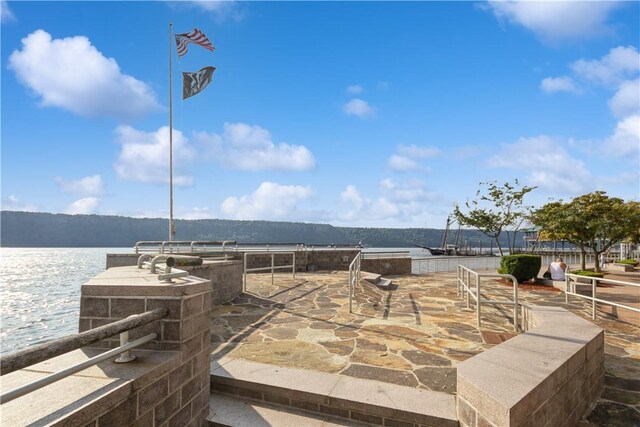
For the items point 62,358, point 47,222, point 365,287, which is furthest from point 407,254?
point 47,222

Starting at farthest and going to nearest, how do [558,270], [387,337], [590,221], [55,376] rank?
[590,221] < [558,270] < [387,337] < [55,376]

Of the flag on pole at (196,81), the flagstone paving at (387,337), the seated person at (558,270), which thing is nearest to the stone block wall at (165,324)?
the flagstone paving at (387,337)

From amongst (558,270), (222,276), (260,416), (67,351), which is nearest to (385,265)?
(558,270)

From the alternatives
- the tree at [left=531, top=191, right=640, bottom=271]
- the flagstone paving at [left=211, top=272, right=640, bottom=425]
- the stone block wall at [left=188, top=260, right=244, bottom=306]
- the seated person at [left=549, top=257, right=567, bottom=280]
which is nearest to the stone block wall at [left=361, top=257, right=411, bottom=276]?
the tree at [left=531, top=191, right=640, bottom=271]

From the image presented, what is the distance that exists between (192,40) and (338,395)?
2025 centimetres

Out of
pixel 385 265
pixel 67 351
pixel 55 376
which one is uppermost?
pixel 67 351

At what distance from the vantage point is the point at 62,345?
1967mm

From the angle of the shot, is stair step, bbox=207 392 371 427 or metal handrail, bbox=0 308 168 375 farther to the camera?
stair step, bbox=207 392 371 427

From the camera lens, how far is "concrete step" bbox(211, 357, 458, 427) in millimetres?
3156

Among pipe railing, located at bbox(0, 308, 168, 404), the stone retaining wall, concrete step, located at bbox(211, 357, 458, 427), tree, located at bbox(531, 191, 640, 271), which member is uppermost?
tree, located at bbox(531, 191, 640, 271)

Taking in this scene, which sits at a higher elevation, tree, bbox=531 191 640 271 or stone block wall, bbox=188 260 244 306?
tree, bbox=531 191 640 271

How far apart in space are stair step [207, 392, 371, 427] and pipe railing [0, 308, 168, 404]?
3.89 ft

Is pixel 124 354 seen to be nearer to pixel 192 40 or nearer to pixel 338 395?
pixel 338 395

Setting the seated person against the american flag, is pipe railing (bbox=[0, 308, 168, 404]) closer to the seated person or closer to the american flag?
the seated person
